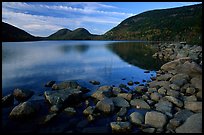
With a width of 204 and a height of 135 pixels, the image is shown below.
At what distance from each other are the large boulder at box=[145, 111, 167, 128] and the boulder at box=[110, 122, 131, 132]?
84 cm

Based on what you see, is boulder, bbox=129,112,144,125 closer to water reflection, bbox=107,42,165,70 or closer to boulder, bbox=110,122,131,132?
boulder, bbox=110,122,131,132

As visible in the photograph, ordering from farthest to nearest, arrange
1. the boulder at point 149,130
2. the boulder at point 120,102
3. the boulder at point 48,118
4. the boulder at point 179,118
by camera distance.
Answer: the boulder at point 120,102 < the boulder at point 48,118 < the boulder at point 179,118 < the boulder at point 149,130

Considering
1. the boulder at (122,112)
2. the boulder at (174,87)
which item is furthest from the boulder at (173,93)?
the boulder at (122,112)

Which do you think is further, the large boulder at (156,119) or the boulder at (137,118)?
the boulder at (137,118)

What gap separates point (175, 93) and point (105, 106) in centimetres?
411

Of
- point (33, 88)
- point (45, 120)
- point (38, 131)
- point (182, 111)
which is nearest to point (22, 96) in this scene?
point (33, 88)

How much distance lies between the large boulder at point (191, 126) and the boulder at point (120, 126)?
1685mm

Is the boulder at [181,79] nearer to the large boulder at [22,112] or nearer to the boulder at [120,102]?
the boulder at [120,102]

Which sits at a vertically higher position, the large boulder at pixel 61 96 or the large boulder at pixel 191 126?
the large boulder at pixel 61 96

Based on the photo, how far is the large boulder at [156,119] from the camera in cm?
754

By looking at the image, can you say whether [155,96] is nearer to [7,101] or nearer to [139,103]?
[139,103]

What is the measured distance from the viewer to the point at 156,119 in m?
7.78

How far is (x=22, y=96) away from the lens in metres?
11.3

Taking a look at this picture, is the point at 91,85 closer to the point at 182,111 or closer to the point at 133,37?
the point at 182,111
